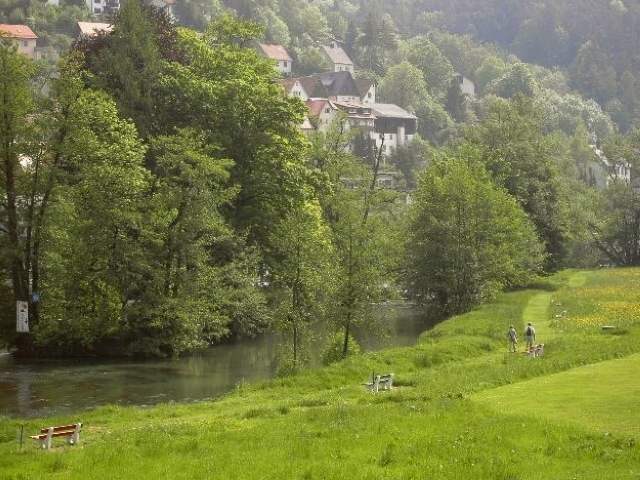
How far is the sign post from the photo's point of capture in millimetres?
48844

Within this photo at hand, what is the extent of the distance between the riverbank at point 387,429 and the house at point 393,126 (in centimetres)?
12590

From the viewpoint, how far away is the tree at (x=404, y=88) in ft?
636

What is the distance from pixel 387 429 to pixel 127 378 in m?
22.0

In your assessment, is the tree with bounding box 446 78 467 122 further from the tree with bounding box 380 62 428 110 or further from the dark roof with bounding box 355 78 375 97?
the dark roof with bounding box 355 78 375 97

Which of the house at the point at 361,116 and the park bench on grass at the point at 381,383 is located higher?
the house at the point at 361,116

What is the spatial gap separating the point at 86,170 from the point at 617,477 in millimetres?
37823

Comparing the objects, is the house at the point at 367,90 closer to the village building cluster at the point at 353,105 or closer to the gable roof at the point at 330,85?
the village building cluster at the point at 353,105

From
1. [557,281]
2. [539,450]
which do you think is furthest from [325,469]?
[557,281]

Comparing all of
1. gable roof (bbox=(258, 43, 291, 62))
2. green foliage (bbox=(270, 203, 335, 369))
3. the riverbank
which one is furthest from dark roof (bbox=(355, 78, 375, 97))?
the riverbank

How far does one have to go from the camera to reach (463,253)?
2537 inches

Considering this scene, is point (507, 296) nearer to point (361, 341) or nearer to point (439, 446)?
point (361, 341)

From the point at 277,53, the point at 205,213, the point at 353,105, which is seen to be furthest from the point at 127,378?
the point at 277,53

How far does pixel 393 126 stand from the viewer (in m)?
169

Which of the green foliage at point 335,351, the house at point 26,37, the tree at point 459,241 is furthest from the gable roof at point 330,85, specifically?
the green foliage at point 335,351
